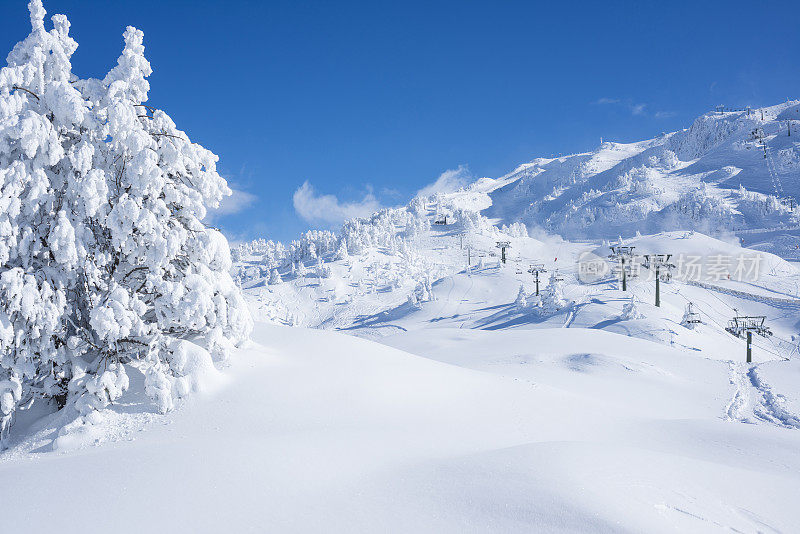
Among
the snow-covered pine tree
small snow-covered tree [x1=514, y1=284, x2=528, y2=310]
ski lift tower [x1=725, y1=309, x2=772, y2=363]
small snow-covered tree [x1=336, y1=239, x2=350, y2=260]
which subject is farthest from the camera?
small snow-covered tree [x1=336, y1=239, x2=350, y2=260]

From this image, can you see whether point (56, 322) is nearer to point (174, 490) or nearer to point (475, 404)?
point (174, 490)

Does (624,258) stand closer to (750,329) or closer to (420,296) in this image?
(750,329)

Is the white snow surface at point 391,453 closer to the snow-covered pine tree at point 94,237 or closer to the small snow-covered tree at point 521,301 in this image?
the snow-covered pine tree at point 94,237

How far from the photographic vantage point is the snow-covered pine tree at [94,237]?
368 inches

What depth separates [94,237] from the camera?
10289 millimetres

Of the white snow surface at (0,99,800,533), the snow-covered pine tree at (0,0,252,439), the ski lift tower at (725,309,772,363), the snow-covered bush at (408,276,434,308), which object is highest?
the snow-covered pine tree at (0,0,252,439)

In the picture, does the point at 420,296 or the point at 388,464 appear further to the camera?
the point at 420,296

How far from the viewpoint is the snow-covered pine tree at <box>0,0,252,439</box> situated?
9352 millimetres

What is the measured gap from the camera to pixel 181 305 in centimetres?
1020

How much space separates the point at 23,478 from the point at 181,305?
14.1ft

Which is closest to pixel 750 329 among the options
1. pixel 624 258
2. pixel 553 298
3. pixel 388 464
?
pixel 553 298

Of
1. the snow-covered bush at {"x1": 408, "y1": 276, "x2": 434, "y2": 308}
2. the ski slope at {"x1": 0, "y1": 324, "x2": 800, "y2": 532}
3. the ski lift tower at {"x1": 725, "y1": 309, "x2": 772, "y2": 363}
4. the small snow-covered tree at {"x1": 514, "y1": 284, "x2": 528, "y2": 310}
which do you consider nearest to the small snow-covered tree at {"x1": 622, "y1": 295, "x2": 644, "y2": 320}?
the ski lift tower at {"x1": 725, "y1": 309, "x2": 772, "y2": 363}

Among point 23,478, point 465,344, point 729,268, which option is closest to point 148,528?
point 23,478

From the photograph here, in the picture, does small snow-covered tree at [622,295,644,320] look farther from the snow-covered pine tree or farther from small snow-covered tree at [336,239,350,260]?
small snow-covered tree at [336,239,350,260]
